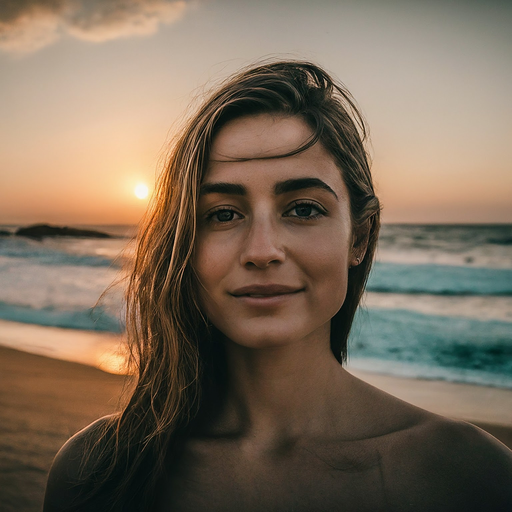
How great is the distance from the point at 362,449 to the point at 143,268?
47.4 inches

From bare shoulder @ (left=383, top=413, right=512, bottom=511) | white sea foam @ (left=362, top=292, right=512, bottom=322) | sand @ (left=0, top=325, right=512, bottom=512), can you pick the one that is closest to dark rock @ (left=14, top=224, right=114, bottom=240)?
white sea foam @ (left=362, top=292, right=512, bottom=322)

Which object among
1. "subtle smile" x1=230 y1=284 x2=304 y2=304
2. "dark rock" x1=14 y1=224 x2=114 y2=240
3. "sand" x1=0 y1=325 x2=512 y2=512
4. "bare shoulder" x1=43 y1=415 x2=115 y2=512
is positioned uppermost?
"dark rock" x1=14 y1=224 x2=114 y2=240

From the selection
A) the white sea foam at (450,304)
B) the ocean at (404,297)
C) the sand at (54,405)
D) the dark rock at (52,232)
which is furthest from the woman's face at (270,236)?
the dark rock at (52,232)

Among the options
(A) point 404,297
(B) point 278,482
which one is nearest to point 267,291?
(B) point 278,482

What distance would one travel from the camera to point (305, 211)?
1.72m

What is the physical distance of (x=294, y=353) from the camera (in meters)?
1.86

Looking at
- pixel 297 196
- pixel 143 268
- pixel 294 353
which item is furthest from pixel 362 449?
pixel 143 268

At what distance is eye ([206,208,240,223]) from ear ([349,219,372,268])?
0.53 meters

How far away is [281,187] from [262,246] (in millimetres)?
233

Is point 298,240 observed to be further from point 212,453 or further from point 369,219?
point 212,453

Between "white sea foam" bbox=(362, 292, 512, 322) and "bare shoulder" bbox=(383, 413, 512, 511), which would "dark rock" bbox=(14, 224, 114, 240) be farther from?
"bare shoulder" bbox=(383, 413, 512, 511)

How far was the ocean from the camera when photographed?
7766 mm

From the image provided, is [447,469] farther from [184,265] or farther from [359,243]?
[184,265]

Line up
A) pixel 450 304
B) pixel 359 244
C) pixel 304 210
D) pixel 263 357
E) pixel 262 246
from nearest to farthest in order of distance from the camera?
pixel 262 246 → pixel 304 210 → pixel 263 357 → pixel 359 244 → pixel 450 304
